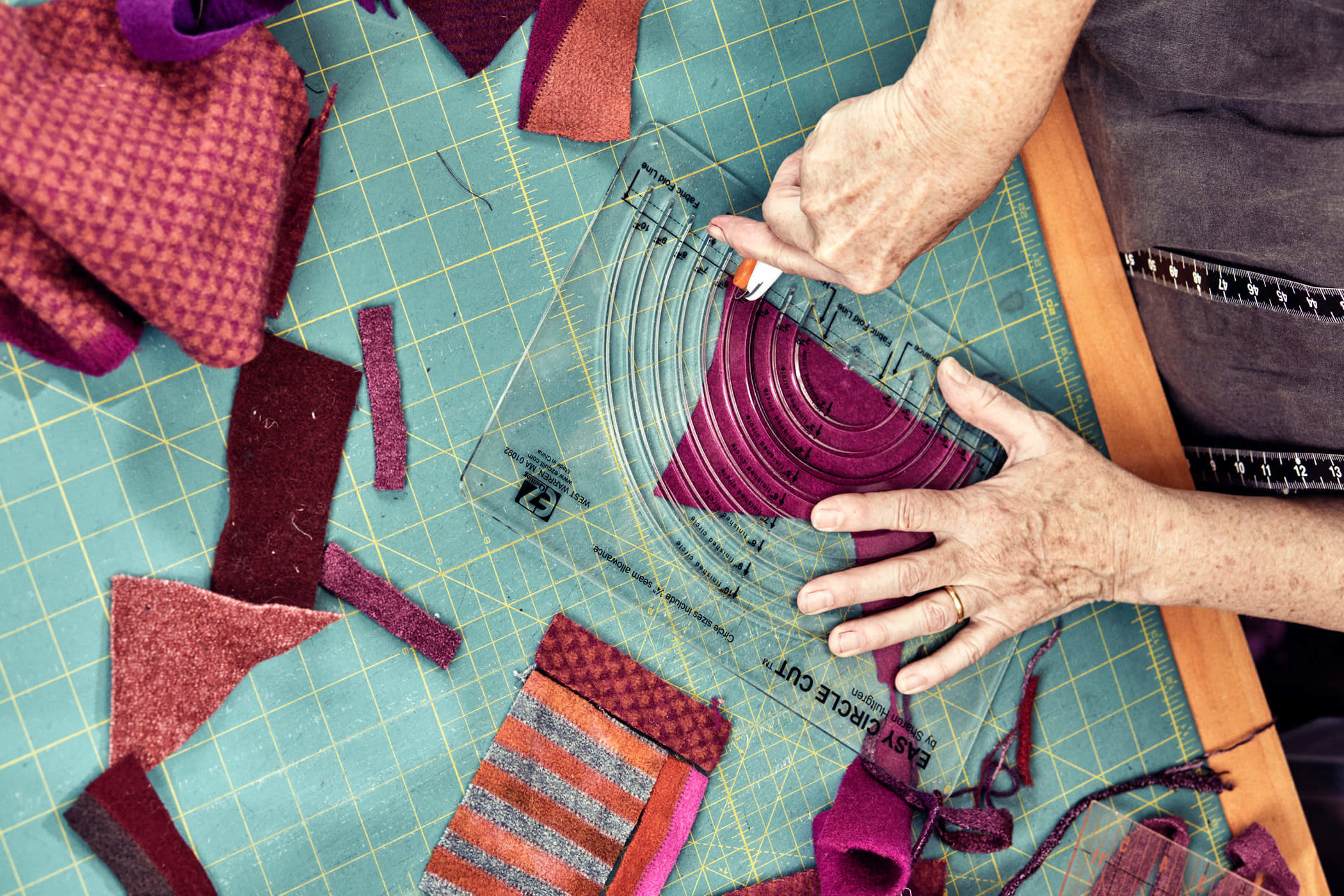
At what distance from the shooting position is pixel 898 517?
1.33 meters

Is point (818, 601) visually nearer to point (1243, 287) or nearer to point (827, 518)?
point (827, 518)

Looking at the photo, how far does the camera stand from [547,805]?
1.36 meters

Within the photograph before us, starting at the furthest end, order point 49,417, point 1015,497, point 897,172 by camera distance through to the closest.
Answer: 1. point 1015,497
2. point 49,417
3. point 897,172

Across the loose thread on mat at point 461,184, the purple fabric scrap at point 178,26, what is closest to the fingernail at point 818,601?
the loose thread on mat at point 461,184

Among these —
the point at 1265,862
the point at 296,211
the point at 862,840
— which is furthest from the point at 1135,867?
the point at 296,211

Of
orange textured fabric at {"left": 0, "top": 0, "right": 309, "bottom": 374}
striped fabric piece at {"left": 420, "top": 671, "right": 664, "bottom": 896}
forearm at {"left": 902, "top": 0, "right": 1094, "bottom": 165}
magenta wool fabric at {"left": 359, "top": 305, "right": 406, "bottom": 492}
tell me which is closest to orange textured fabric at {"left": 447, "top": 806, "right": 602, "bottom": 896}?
striped fabric piece at {"left": 420, "top": 671, "right": 664, "bottom": 896}

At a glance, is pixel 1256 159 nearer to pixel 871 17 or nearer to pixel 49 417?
pixel 871 17

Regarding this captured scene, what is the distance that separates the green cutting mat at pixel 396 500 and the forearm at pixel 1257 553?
1.81ft

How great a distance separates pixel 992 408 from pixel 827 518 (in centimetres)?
38

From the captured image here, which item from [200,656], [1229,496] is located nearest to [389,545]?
[200,656]

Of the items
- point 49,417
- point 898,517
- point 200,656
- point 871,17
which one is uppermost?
point 871,17

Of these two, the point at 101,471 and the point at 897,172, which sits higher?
the point at 897,172

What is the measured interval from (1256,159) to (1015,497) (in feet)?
2.32

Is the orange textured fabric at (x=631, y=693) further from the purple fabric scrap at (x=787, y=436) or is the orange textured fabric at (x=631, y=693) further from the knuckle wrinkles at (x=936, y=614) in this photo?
the knuckle wrinkles at (x=936, y=614)
